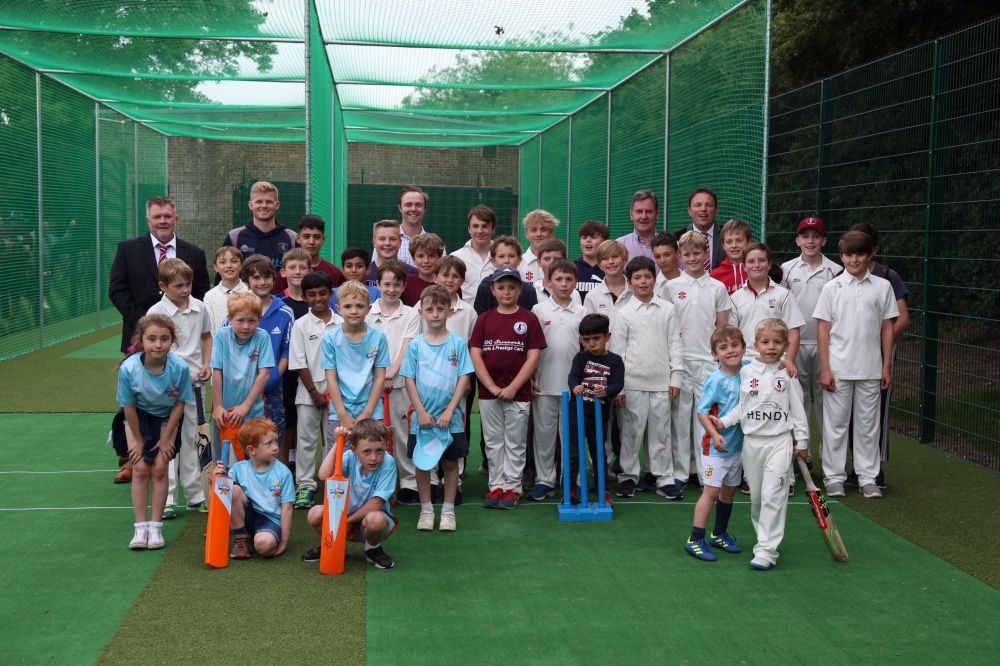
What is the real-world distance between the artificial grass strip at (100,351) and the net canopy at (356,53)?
3.19 m

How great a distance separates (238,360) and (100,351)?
26.6ft

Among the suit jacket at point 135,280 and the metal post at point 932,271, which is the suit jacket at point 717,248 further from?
the suit jacket at point 135,280

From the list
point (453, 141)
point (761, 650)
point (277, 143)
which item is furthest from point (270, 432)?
point (277, 143)

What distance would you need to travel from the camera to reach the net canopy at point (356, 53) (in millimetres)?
8633

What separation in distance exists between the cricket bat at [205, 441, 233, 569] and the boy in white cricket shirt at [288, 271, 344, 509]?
1.06 metres

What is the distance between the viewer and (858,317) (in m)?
5.95

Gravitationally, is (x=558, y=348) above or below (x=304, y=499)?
above

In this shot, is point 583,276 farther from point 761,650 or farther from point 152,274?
point 761,650

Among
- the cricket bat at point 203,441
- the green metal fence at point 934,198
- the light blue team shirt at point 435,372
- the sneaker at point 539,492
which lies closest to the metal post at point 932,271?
the green metal fence at point 934,198

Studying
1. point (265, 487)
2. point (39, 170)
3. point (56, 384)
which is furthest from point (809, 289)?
point (39, 170)

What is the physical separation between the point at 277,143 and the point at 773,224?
1111cm

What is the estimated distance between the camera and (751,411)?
4664 mm

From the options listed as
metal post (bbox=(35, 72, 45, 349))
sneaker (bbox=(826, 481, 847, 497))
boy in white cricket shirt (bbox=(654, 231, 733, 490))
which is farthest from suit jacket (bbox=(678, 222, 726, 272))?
metal post (bbox=(35, 72, 45, 349))

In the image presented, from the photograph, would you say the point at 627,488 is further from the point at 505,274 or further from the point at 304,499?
the point at 304,499
